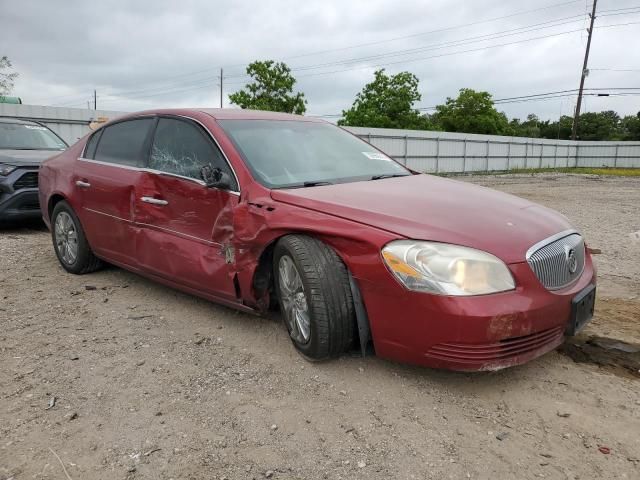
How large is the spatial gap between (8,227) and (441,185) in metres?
6.75

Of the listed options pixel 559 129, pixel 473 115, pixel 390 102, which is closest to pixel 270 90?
pixel 390 102

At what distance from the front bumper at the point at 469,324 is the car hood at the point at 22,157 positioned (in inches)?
241

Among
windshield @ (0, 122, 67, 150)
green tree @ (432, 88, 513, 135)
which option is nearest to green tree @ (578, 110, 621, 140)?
green tree @ (432, 88, 513, 135)

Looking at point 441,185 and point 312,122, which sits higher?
point 312,122

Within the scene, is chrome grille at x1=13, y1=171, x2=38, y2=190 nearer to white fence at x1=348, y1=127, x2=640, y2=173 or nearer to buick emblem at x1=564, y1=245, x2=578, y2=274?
buick emblem at x1=564, y1=245, x2=578, y2=274

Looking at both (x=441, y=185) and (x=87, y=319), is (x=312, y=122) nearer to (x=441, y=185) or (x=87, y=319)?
(x=441, y=185)

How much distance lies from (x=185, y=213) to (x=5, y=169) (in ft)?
15.4

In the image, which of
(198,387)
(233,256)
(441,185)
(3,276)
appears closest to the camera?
(198,387)

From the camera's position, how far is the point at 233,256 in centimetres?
344

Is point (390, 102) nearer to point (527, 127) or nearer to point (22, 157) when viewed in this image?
point (22, 157)

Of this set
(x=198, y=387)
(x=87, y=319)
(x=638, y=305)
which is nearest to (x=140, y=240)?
(x=87, y=319)

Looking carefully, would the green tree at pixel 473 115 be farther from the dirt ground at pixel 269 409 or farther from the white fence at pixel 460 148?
the dirt ground at pixel 269 409

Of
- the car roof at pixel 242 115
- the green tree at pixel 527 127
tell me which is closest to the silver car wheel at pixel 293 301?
the car roof at pixel 242 115

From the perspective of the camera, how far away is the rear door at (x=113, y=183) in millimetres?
4285
